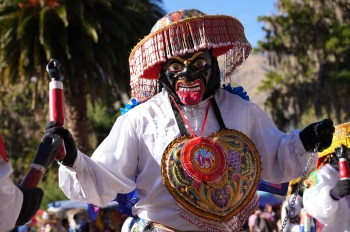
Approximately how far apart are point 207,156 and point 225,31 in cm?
81

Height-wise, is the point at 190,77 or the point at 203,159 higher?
the point at 190,77

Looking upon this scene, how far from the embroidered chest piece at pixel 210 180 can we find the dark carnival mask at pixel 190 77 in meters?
0.24

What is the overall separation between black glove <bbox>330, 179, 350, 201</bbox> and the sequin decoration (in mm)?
1687

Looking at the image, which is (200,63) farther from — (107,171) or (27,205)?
(27,205)

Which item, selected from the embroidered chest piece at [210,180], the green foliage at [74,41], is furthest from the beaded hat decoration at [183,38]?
the green foliage at [74,41]

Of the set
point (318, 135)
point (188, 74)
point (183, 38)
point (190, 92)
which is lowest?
point (318, 135)

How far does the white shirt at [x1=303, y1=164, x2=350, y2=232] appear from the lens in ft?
16.8

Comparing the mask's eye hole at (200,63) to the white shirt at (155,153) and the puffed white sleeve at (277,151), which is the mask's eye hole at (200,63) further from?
the puffed white sleeve at (277,151)

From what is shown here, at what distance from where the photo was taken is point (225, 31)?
140 inches

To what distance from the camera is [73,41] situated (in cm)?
1280

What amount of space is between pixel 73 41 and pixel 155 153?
985cm

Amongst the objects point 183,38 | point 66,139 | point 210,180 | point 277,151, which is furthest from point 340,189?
point 66,139

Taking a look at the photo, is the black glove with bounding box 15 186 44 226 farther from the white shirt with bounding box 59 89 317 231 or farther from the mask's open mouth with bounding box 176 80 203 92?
the mask's open mouth with bounding box 176 80 203 92

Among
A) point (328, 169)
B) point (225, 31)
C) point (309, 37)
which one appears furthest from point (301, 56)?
point (225, 31)
